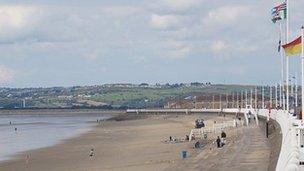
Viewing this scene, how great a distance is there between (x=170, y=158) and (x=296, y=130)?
24.5 meters

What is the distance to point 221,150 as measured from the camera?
151ft

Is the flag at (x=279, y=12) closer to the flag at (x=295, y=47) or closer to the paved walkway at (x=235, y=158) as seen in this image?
the paved walkway at (x=235, y=158)

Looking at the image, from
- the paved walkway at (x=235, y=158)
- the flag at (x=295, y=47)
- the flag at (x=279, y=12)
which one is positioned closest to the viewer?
the flag at (x=295, y=47)

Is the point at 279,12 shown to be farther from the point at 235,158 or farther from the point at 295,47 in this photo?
the point at 295,47

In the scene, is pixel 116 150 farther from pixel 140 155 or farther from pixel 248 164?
pixel 248 164

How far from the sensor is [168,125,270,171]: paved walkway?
3519cm

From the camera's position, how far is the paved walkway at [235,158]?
3519 cm

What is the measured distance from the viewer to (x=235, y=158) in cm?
3925

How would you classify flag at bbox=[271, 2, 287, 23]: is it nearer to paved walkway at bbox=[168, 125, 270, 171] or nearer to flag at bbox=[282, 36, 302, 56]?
paved walkway at bbox=[168, 125, 270, 171]

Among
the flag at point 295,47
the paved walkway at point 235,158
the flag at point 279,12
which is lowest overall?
the paved walkway at point 235,158

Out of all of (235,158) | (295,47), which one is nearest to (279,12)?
(235,158)

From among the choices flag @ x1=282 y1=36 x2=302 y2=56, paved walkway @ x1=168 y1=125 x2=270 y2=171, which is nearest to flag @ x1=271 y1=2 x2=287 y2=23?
paved walkway @ x1=168 y1=125 x2=270 y2=171

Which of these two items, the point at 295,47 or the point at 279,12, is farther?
the point at 279,12

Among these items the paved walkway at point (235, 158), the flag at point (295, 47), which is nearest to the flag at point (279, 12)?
the paved walkway at point (235, 158)
